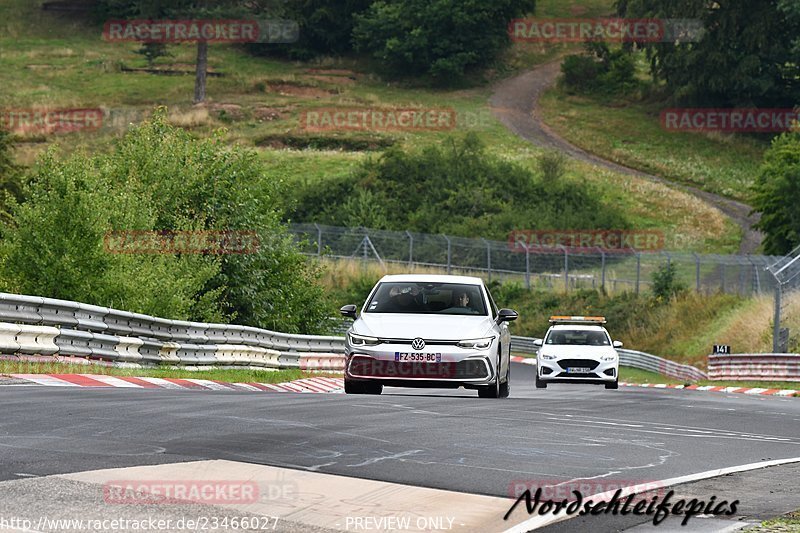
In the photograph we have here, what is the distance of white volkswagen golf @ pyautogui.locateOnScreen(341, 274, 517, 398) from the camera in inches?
661

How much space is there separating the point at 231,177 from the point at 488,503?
2561 centimetres

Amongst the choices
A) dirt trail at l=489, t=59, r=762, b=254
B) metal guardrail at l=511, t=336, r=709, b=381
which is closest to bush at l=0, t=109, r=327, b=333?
metal guardrail at l=511, t=336, r=709, b=381

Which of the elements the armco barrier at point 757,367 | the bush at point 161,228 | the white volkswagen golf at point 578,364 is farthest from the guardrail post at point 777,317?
the bush at point 161,228

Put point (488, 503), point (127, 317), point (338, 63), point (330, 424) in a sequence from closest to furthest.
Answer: point (488, 503), point (330, 424), point (127, 317), point (338, 63)

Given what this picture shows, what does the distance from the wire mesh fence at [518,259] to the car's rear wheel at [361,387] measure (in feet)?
113

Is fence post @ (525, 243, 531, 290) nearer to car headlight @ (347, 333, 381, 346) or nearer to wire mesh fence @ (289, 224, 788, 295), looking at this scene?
wire mesh fence @ (289, 224, 788, 295)

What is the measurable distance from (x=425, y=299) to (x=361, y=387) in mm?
1499

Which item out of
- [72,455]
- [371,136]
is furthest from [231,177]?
[371,136]

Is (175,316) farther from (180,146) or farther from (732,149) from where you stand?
(732,149)

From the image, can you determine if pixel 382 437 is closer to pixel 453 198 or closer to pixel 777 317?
pixel 777 317

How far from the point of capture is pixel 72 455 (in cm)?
930

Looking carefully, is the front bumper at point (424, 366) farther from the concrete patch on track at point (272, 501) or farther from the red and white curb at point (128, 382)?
the concrete patch on track at point (272, 501)

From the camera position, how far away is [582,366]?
27.8 meters

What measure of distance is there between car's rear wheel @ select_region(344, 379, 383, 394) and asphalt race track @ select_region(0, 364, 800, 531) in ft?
4.03
